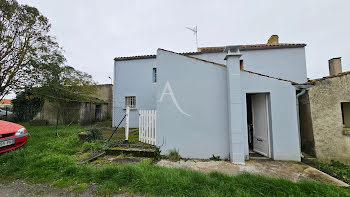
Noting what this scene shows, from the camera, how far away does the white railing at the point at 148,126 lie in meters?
5.07

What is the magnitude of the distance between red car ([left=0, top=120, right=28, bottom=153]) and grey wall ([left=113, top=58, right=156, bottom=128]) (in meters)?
6.64

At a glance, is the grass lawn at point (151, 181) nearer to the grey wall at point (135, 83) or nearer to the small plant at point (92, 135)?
the small plant at point (92, 135)

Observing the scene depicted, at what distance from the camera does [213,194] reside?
7.38ft

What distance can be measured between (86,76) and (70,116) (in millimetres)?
3642

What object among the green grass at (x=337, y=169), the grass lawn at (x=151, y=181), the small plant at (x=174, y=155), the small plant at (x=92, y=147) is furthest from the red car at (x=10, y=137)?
the green grass at (x=337, y=169)

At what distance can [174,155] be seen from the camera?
4.19 m

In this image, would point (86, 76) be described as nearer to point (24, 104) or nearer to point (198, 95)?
point (24, 104)

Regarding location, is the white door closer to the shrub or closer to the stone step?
the shrub

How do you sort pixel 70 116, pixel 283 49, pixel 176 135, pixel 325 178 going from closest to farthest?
pixel 325 178 → pixel 176 135 → pixel 283 49 → pixel 70 116

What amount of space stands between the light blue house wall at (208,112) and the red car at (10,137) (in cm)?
443

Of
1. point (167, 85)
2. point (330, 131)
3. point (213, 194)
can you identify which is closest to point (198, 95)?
point (167, 85)

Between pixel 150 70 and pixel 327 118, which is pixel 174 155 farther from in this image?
pixel 150 70

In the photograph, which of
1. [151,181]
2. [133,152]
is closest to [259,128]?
[151,181]

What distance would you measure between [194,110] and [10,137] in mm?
5714
